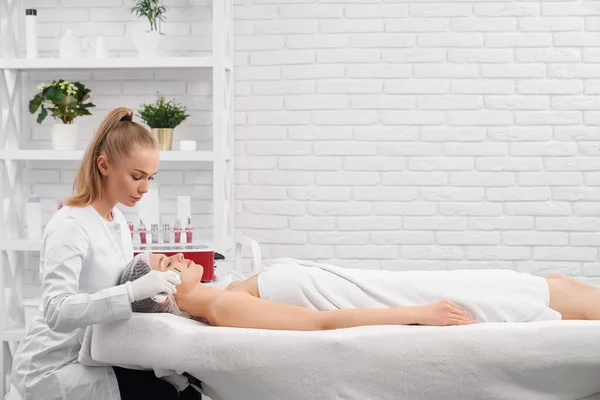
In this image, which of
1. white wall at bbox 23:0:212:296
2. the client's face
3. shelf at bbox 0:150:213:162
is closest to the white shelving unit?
shelf at bbox 0:150:213:162

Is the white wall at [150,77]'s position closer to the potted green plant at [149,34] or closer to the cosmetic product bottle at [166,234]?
the potted green plant at [149,34]

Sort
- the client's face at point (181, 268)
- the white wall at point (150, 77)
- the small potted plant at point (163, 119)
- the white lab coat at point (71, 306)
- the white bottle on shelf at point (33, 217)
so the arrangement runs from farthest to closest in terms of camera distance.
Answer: the white wall at point (150, 77)
the white bottle on shelf at point (33, 217)
the small potted plant at point (163, 119)
the client's face at point (181, 268)
the white lab coat at point (71, 306)

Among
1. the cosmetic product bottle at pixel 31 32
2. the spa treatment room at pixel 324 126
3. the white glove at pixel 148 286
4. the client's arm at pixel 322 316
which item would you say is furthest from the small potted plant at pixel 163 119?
the white glove at pixel 148 286

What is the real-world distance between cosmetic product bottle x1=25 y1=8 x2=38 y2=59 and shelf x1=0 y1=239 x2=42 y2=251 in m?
0.85

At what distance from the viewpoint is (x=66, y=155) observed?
3375 mm

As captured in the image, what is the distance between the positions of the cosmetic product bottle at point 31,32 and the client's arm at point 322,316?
6.44ft

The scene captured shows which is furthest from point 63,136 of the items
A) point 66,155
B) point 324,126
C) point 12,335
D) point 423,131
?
point 423,131

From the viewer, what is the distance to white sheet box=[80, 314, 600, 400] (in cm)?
186

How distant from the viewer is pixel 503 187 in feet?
11.7

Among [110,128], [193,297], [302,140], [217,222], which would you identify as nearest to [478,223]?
[302,140]

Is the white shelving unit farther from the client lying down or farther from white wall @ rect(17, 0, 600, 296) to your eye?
the client lying down

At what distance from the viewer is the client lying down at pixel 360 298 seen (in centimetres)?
203

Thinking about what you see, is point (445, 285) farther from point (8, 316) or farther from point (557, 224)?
point (8, 316)

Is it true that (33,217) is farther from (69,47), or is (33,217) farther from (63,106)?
(69,47)
